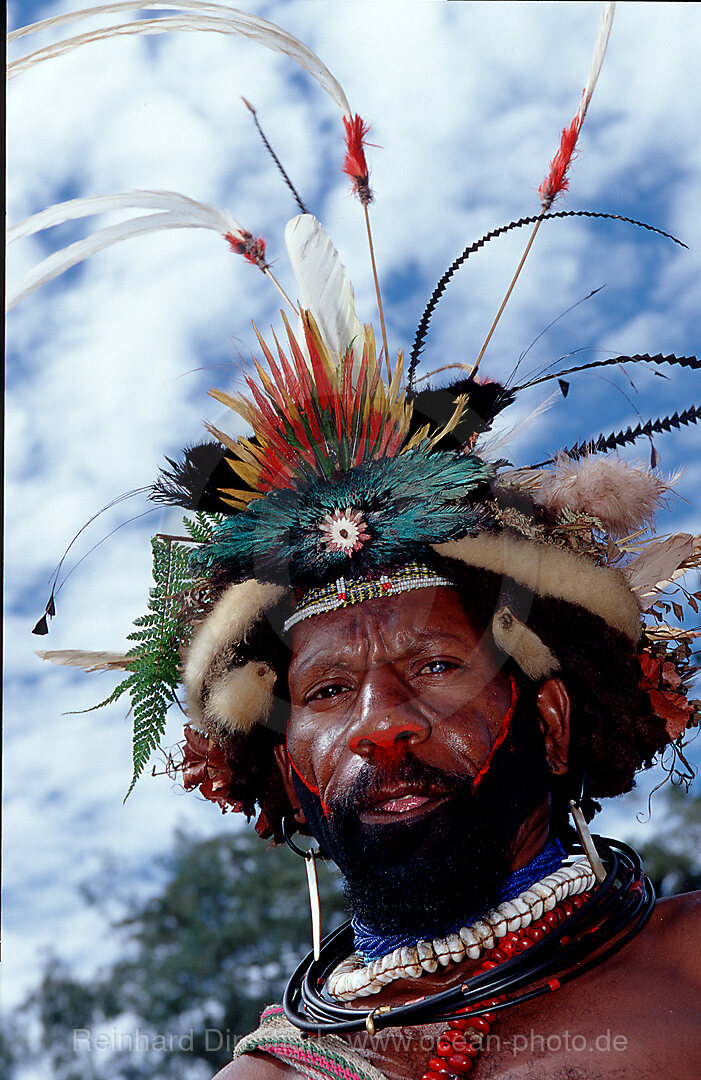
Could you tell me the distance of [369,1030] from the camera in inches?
97.3

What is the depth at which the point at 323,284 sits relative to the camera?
9.95 feet

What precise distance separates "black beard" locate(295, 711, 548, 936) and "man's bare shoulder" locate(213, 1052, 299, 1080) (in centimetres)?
43

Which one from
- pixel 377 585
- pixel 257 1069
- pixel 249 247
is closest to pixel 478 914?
pixel 257 1069

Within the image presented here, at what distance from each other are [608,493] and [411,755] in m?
0.89

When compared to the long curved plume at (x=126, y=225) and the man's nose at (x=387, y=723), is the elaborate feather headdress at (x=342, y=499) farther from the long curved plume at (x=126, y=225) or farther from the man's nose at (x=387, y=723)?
→ the man's nose at (x=387, y=723)

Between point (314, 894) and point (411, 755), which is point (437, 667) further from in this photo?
point (314, 894)

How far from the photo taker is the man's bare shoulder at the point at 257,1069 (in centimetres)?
264

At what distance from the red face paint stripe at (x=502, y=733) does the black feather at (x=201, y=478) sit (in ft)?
3.04

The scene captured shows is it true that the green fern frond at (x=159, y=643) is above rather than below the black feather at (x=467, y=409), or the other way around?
below

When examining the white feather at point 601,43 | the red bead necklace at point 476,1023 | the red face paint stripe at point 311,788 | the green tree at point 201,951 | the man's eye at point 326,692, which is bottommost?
the green tree at point 201,951

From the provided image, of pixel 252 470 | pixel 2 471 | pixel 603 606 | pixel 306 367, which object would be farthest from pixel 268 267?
pixel 2 471

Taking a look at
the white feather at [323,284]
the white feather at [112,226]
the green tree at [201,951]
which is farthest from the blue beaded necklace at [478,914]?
the green tree at [201,951]

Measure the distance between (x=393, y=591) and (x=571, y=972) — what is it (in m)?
0.98

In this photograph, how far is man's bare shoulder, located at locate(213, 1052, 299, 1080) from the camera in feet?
8.66
